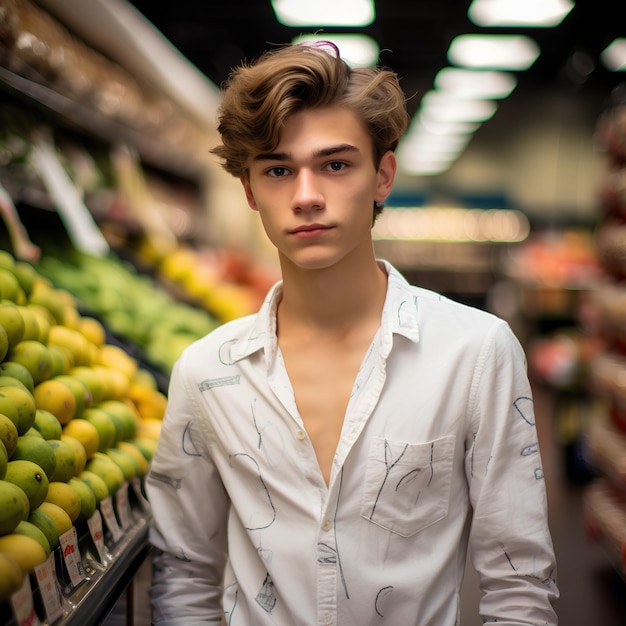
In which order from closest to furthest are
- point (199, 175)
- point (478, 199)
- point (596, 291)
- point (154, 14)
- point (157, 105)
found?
1. point (596, 291)
2. point (157, 105)
3. point (154, 14)
4. point (199, 175)
5. point (478, 199)

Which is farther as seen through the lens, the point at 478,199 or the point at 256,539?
the point at 478,199

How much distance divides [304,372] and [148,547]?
635mm

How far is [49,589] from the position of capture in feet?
4.30

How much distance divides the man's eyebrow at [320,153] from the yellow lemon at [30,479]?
2.38 feet

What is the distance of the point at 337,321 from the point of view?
1.61 m

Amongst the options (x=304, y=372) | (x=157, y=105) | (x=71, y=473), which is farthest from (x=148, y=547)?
(x=157, y=105)

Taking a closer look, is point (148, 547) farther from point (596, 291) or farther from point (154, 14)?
point (154, 14)

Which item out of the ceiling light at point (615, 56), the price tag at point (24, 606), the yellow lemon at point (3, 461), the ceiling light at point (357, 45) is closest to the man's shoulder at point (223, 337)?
the yellow lemon at point (3, 461)

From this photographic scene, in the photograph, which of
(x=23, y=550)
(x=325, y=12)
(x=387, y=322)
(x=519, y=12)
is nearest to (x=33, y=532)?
(x=23, y=550)

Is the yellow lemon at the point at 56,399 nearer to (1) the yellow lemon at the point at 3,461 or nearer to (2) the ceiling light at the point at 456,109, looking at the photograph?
(1) the yellow lemon at the point at 3,461

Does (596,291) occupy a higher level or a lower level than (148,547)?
higher

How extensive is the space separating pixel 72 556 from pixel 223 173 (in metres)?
5.78

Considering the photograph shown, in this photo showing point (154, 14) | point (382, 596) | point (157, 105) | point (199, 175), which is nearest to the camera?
point (382, 596)

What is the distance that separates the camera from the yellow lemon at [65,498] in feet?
4.89
